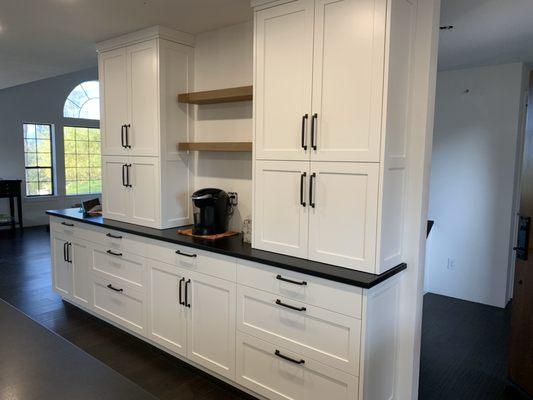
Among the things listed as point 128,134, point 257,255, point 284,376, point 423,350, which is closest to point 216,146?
point 128,134

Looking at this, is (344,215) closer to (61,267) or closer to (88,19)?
(88,19)

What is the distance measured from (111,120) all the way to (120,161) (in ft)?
1.22

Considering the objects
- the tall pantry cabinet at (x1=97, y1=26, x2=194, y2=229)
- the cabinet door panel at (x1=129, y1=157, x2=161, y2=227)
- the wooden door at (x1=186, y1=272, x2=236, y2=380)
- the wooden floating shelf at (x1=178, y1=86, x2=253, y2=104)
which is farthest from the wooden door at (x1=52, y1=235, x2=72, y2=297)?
the wooden floating shelf at (x1=178, y1=86, x2=253, y2=104)

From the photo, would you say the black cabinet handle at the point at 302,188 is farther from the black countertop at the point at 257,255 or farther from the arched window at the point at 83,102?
the arched window at the point at 83,102

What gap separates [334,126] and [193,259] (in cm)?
126

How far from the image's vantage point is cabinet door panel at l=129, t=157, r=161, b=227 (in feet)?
10.3

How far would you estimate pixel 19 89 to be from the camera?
7.45m

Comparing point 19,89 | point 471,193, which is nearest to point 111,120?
point 471,193

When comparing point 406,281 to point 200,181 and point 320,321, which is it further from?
point 200,181

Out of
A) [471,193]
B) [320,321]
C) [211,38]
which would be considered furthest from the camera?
[471,193]

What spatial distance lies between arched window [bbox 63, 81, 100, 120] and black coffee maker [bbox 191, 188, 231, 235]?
6.33 metres

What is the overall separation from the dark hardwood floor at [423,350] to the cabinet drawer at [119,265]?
19.1 inches

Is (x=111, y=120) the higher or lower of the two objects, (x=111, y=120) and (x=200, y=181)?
the higher

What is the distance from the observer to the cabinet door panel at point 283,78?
2.20 metres
